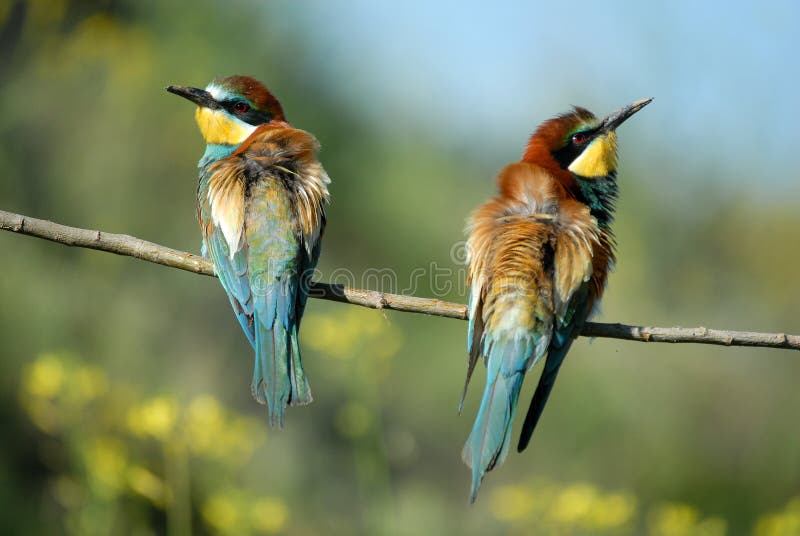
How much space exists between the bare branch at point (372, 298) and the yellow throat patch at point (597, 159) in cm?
75

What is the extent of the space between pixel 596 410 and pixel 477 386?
0.61 meters

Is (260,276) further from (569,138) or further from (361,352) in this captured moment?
(569,138)

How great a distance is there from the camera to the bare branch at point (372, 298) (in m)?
1.79

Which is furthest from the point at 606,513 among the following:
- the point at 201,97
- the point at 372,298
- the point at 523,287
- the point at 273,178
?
the point at 201,97

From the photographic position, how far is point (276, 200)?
7.53 ft

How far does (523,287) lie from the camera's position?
Answer: 2070 mm

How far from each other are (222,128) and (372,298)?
119cm

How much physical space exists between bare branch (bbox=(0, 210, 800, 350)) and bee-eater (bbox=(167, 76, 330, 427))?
0.23 meters

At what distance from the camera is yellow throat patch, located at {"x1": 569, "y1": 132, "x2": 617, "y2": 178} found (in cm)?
261

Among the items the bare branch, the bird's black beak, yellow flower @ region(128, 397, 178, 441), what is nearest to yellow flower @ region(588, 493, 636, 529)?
the bare branch

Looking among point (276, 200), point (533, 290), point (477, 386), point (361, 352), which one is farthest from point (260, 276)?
point (477, 386)

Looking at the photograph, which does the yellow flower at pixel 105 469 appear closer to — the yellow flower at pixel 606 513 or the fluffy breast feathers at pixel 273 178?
the fluffy breast feathers at pixel 273 178

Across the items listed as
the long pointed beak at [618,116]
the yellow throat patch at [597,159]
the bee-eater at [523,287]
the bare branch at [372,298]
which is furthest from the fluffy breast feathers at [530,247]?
the long pointed beak at [618,116]

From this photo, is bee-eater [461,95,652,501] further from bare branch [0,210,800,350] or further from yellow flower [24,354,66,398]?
yellow flower [24,354,66,398]
